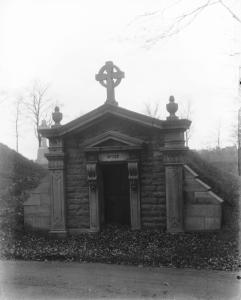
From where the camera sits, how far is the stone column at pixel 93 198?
36.2ft

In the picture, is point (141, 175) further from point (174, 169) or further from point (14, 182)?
point (14, 182)

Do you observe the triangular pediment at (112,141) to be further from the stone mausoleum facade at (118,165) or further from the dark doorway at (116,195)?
the dark doorway at (116,195)

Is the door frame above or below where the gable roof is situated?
below

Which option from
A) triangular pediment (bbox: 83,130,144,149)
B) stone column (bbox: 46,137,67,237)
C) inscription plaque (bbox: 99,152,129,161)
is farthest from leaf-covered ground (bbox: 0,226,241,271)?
triangular pediment (bbox: 83,130,144,149)

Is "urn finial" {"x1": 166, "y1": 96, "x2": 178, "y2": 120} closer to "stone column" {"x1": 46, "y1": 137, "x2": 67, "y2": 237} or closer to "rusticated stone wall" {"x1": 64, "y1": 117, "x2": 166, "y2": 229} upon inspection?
"rusticated stone wall" {"x1": 64, "y1": 117, "x2": 166, "y2": 229}

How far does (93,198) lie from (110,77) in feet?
11.7

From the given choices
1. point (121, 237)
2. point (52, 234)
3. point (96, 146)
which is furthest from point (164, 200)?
point (52, 234)

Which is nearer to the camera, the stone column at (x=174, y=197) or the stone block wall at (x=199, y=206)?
the stone block wall at (x=199, y=206)

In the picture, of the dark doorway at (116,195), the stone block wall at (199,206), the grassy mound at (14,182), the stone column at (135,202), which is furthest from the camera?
the grassy mound at (14,182)

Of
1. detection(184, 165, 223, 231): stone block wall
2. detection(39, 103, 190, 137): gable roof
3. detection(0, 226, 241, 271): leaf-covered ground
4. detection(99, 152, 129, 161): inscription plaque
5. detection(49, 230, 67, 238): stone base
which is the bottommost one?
detection(0, 226, 241, 271): leaf-covered ground

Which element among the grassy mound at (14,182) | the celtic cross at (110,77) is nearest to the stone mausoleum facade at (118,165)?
the celtic cross at (110,77)

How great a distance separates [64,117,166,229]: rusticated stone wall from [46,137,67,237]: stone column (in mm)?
168

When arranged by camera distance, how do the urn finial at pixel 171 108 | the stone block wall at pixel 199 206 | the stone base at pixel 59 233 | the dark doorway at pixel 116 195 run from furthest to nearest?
the dark doorway at pixel 116 195 < the stone base at pixel 59 233 < the urn finial at pixel 171 108 < the stone block wall at pixel 199 206

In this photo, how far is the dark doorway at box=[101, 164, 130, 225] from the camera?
12.0 m
